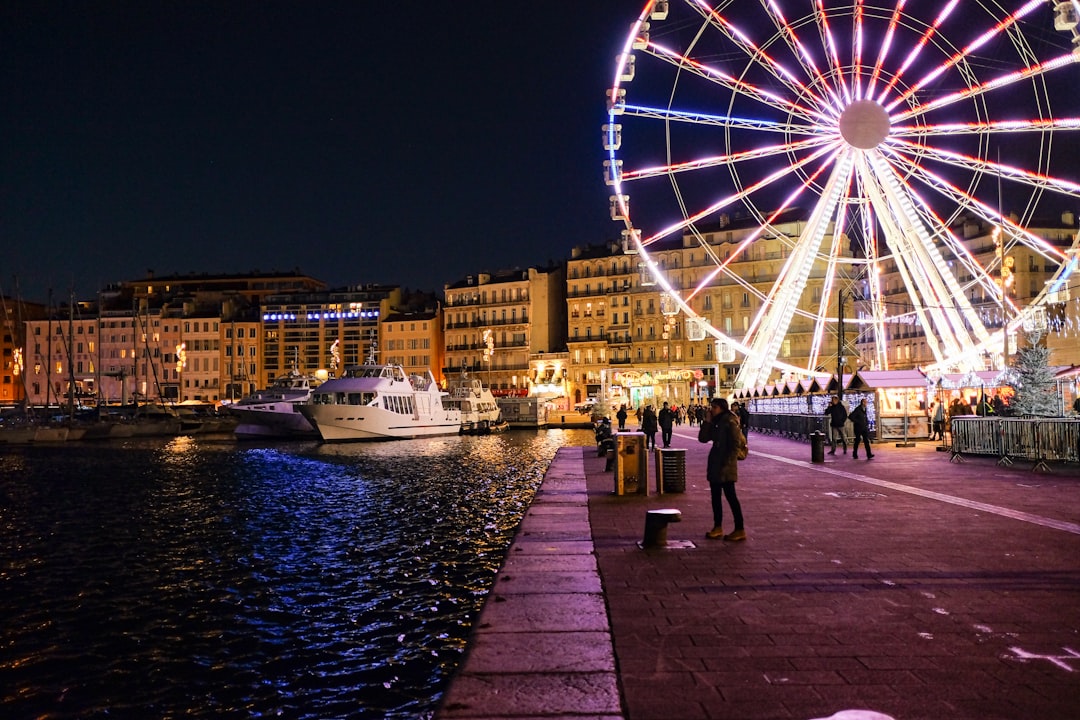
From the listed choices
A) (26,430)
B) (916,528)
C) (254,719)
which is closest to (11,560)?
(254,719)

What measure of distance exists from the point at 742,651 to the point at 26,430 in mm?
57017

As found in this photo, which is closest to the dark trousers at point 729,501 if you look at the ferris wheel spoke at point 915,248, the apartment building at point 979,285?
the ferris wheel spoke at point 915,248

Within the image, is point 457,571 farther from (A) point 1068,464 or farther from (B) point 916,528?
(A) point 1068,464

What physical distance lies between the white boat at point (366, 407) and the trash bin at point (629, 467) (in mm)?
36063

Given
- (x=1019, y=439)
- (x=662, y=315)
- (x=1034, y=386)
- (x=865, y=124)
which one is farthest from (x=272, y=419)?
(x=1019, y=439)

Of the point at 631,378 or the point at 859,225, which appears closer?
the point at 859,225

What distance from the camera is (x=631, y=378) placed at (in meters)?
90.8

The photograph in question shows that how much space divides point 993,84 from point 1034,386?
9.43 m

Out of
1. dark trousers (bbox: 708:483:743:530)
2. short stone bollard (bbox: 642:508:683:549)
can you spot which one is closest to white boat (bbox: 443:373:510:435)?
dark trousers (bbox: 708:483:743:530)

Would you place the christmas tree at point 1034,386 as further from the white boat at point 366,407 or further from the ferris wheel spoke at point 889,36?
the white boat at point 366,407

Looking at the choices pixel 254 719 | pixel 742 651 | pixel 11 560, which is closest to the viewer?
pixel 742 651

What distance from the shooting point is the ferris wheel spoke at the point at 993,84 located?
25353mm

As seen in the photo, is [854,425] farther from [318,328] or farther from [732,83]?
[318,328]

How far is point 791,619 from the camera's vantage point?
6160mm
